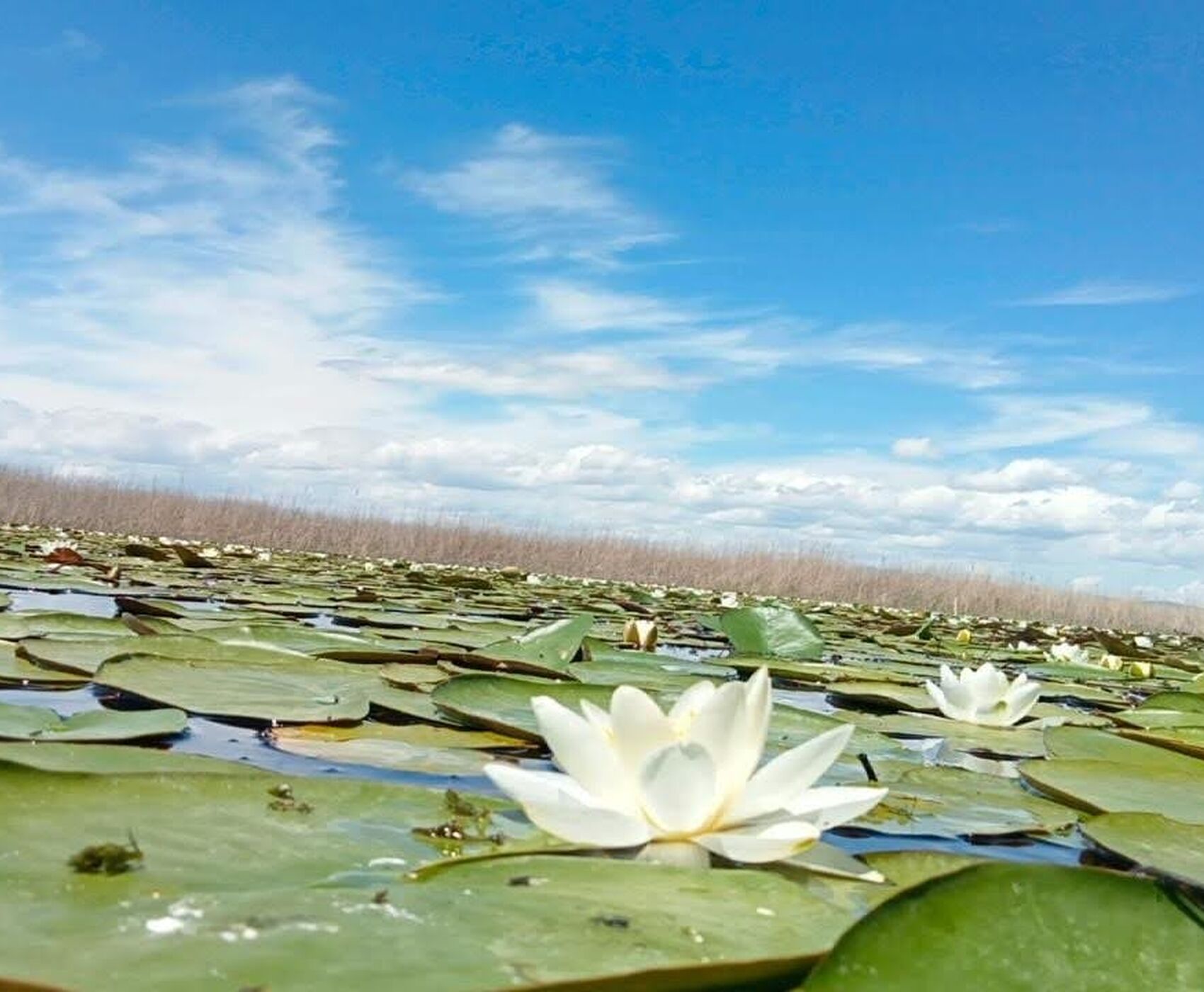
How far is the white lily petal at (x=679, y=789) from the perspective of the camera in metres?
1.09

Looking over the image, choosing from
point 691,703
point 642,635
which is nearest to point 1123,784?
point 691,703

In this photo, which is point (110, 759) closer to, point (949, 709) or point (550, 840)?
point (550, 840)

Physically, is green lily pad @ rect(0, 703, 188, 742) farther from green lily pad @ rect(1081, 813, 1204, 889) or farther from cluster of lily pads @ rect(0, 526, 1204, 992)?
green lily pad @ rect(1081, 813, 1204, 889)

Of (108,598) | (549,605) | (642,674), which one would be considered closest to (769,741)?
(642,674)

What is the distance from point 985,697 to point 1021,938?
1.86 m

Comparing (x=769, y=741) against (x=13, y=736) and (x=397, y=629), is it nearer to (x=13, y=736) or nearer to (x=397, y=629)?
(x=13, y=736)

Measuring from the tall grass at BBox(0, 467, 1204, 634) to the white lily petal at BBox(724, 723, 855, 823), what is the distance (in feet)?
46.9

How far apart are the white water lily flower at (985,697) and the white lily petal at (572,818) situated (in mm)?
1592

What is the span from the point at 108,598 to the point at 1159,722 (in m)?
3.83

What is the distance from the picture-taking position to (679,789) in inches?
44.3

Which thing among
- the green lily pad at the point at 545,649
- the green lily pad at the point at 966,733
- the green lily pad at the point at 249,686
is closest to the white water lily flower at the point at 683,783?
the green lily pad at the point at 249,686

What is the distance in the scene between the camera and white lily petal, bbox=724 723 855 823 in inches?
46.9

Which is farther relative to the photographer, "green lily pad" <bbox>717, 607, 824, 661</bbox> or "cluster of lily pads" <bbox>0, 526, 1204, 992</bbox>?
"green lily pad" <bbox>717, 607, 824, 661</bbox>

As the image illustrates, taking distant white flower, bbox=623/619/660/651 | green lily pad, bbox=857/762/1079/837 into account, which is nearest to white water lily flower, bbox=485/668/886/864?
green lily pad, bbox=857/762/1079/837
